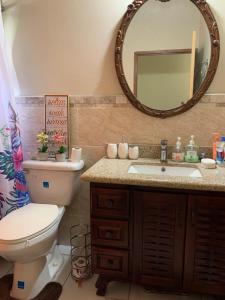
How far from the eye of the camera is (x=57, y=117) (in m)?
Result: 1.93

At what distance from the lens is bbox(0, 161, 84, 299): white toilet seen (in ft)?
4.67

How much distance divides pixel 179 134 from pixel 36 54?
1.22m

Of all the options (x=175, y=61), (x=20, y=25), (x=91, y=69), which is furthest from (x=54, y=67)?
(x=175, y=61)

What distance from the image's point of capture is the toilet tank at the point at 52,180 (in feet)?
5.78

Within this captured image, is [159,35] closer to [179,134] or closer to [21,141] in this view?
[179,134]

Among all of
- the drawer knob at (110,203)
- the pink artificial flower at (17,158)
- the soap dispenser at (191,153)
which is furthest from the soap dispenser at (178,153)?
the pink artificial flower at (17,158)

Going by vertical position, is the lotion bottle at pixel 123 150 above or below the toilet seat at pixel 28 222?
above

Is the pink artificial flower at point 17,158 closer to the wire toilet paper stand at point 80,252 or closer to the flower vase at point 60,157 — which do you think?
the flower vase at point 60,157

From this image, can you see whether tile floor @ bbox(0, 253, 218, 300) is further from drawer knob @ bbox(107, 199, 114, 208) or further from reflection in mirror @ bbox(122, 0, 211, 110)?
reflection in mirror @ bbox(122, 0, 211, 110)

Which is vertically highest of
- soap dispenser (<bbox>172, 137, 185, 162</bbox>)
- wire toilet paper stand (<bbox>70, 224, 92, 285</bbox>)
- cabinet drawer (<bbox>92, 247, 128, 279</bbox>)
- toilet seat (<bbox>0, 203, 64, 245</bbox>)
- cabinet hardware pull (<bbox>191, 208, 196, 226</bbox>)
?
soap dispenser (<bbox>172, 137, 185, 162</bbox>)

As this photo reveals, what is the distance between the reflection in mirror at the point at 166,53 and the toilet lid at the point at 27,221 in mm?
996

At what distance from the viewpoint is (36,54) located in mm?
1899

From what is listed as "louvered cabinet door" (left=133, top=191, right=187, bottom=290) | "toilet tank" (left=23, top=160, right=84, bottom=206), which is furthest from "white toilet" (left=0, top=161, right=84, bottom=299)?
"louvered cabinet door" (left=133, top=191, right=187, bottom=290)

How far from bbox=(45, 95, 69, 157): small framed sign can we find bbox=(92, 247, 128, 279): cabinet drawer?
805mm
